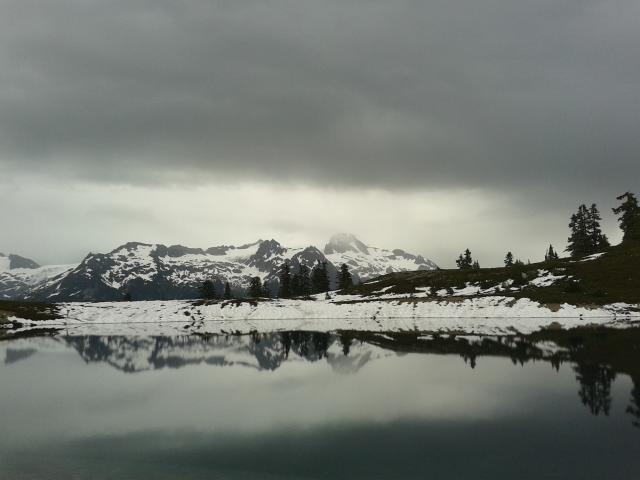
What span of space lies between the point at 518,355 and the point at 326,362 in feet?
54.6

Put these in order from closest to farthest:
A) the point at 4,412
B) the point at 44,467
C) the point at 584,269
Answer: the point at 44,467, the point at 4,412, the point at 584,269

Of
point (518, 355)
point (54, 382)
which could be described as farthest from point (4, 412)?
point (518, 355)

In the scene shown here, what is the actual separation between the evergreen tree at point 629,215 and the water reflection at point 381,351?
299 feet

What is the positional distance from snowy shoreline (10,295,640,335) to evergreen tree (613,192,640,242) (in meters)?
63.3

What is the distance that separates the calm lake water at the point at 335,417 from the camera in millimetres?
15500

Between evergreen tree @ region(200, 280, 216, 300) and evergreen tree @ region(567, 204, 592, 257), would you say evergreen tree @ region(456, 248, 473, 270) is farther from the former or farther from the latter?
evergreen tree @ region(200, 280, 216, 300)

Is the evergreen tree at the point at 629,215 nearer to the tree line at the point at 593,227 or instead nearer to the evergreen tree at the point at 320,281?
the tree line at the point at 593,227

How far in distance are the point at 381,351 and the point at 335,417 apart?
2503 centimetres

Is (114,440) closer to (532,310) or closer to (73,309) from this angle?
(532,310)

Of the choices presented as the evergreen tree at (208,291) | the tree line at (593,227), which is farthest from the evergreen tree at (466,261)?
the evergreen tree at (208,291)

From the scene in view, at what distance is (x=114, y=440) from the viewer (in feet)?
63.3

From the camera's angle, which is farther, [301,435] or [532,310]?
[532,310]

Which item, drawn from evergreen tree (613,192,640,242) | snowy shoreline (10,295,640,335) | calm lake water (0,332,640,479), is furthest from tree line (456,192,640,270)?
calm lake water (0,332,640,479)

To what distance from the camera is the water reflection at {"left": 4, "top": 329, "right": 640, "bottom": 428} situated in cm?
3112
